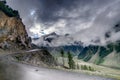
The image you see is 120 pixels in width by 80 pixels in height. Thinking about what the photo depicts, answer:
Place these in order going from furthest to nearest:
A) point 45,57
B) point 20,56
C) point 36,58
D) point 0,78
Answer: point 45,57 < point 36,58 < point 20,56 < point 0,78

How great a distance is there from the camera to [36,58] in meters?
168

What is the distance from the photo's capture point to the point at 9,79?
54094 millimetres

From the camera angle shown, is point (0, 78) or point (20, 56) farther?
point (20, 56)

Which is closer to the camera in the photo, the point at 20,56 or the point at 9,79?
the point at 9,79

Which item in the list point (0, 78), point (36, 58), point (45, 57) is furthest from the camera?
point (45, 57)

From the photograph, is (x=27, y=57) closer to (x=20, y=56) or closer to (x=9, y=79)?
(x=20, y=56)

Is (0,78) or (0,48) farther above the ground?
(0,48)

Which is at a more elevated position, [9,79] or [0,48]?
[0,48]

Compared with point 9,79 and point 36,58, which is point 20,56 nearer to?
point 36,58

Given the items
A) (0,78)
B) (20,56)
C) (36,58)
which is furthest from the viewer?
(36,58)

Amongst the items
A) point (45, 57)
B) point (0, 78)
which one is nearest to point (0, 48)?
point (45, 57)

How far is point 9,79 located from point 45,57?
13311 centimetres

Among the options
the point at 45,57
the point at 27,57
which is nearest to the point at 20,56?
the point at 27,57

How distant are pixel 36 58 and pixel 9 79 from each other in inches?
4501
